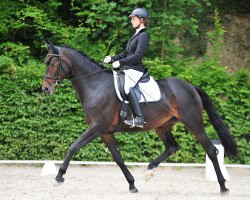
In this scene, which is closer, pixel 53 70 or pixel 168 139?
pixel 53 70

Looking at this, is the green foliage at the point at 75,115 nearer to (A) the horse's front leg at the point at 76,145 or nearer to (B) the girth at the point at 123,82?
(B) the girth at the point at 123,82

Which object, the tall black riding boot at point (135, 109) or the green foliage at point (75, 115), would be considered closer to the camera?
the tall black riding boot at point (135, 109)

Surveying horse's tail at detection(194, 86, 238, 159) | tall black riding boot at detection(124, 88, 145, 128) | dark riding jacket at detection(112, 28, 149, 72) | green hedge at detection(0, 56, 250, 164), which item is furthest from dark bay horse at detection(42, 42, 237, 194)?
green hedge at detection(0, 56, 250, 164)

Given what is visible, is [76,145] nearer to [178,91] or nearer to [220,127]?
[178,91]

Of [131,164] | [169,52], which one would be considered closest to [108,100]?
[131,164]

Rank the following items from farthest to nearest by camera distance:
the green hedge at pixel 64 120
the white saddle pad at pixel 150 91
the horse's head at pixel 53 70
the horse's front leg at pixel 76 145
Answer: the green hedge at pixel 64 120, the white saddle pad at pixel 150 91, the horse's head at pixel 53 70, the horse's front leg at pixel 76 145

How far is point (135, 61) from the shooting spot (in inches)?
327

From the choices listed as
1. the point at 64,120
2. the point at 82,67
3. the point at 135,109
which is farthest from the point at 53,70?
the point at 64,120

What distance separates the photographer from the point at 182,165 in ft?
38.4

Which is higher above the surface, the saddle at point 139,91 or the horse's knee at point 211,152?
the saddle at point 139,91

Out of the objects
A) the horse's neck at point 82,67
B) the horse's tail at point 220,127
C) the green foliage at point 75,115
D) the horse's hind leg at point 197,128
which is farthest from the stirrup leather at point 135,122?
the green foliage at point 75,115

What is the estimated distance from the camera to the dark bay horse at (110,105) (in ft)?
26.6

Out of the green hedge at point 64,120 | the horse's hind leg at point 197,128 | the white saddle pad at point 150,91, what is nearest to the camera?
the white saddle pad at point 150,91

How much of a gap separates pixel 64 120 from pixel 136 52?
4184 millimetres
